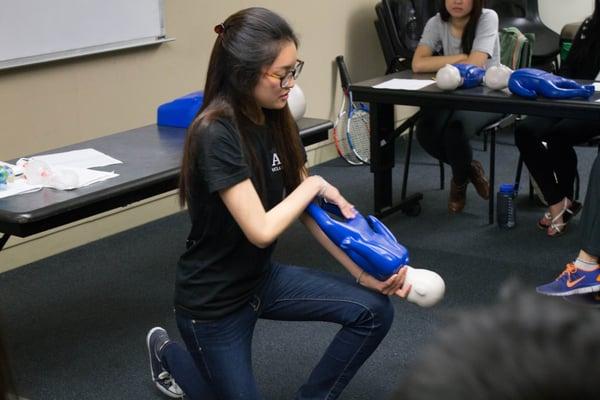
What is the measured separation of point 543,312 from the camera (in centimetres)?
31

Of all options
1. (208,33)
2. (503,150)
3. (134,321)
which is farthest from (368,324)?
(503,150)

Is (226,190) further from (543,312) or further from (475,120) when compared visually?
(475,120)

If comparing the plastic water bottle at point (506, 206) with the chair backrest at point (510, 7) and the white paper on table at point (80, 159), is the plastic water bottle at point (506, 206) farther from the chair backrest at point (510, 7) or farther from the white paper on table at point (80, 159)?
the chair backrest at point (510, 7)

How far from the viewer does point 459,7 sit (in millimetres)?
3547

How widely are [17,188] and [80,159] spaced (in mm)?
313

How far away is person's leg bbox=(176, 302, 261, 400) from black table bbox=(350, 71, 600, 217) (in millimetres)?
1544

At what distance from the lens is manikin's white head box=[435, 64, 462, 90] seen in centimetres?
315

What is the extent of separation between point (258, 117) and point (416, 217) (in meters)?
2.06

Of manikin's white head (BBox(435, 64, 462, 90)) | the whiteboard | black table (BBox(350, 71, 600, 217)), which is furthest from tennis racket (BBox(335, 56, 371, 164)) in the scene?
manikin's white head (BBox(435, 64, 462, 90))

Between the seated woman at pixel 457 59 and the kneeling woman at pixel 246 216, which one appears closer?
the kneeling woman at pixel 246 216

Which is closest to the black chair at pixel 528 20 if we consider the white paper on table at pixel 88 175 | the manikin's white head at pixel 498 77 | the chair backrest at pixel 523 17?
the chair backrest at pixel 523 17

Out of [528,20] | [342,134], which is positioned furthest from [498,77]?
[528,20]

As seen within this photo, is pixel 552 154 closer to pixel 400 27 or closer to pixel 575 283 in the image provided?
pixel 575 283

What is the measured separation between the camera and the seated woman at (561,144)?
3.43 meters
